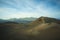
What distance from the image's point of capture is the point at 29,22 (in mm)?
2510

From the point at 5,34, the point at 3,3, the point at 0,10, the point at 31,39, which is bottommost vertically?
the point at 31,39

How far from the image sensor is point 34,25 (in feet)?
8.10

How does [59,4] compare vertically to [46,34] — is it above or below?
above

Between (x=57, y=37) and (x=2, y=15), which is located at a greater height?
(x=2, y=15)

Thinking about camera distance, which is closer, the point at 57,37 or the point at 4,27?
the point at 57,37

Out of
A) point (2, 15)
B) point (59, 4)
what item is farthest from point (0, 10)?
point (59, 4)

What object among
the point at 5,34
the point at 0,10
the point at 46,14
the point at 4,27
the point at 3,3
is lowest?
the point at 5,34

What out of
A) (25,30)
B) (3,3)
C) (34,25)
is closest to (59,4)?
(34,25)

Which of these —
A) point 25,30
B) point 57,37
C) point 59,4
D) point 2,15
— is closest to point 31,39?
point 25,30

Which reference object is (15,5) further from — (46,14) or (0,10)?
(46,14)

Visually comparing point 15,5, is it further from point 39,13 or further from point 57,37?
point 57,37

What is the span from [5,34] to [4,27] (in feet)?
0.63

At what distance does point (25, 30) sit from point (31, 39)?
286 mm

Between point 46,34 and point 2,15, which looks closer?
point 46,34
